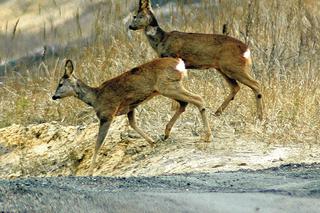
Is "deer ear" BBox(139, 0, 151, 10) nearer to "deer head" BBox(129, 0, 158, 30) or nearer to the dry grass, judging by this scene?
"deer head" BBox(129, 0, 158, 30)

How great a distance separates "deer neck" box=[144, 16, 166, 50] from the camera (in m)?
15.1

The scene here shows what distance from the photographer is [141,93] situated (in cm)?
1336

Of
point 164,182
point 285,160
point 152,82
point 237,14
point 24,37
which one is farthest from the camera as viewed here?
point 24,37

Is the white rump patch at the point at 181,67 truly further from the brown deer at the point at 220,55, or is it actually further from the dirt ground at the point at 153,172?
the brown deer at the point at 220,55

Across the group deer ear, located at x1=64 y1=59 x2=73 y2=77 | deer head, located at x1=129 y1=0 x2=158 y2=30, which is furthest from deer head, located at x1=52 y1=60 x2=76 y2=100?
deer head, located at x1=129 y1=0 x2=158 y2=30

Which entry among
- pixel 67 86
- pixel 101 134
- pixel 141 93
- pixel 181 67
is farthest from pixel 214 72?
pixel 101 134

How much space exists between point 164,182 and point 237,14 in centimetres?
896

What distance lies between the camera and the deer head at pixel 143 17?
1559cm

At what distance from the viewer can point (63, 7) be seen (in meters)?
24.5

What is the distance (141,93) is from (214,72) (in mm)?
3512

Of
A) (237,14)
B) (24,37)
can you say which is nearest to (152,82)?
(237,14)

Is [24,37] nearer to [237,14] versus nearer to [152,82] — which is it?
[237,14]

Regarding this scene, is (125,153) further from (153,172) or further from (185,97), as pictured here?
(153,172)

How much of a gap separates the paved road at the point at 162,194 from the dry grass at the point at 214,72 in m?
4.24
